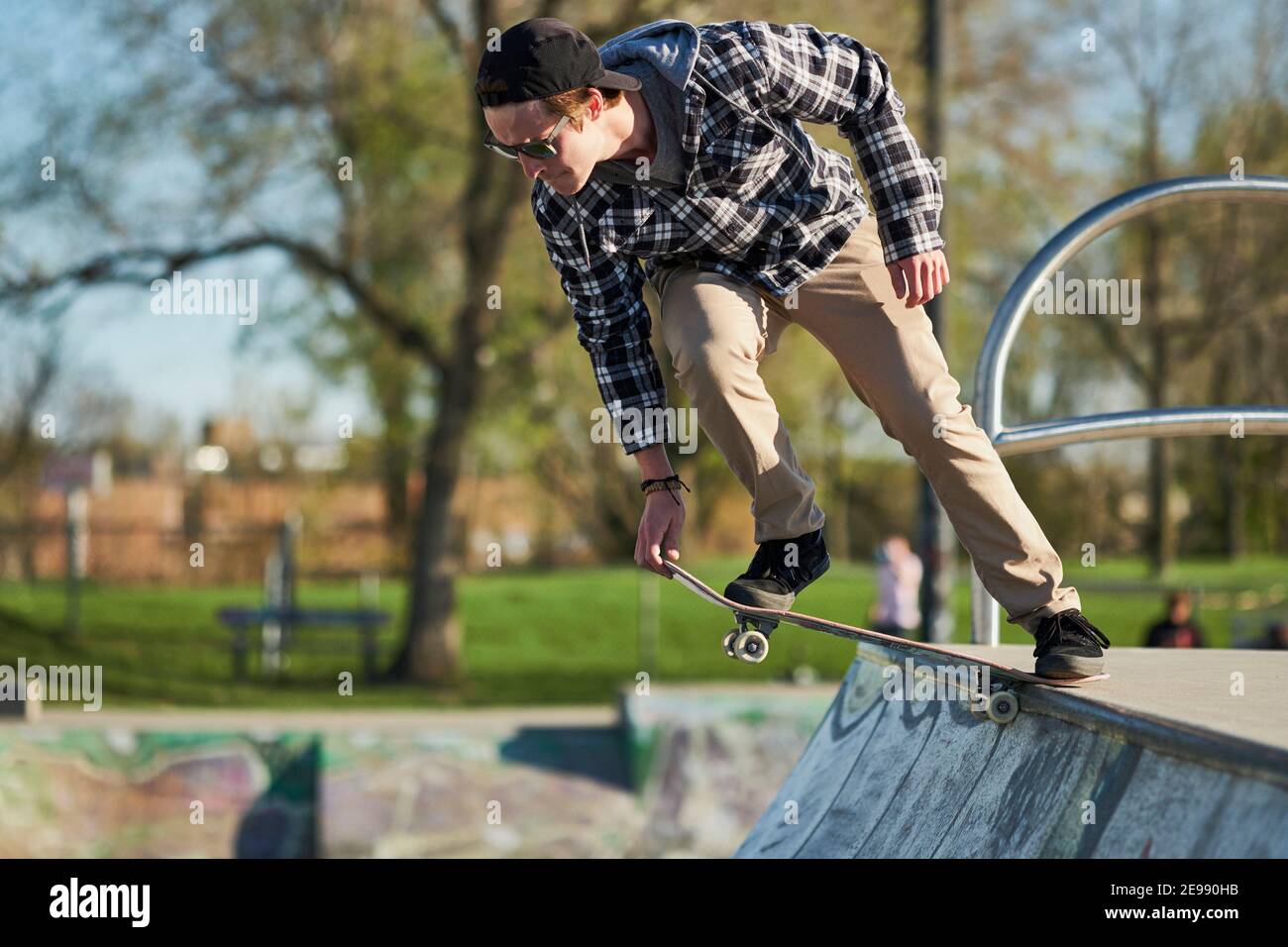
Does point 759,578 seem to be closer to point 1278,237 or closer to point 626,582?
point 626,582

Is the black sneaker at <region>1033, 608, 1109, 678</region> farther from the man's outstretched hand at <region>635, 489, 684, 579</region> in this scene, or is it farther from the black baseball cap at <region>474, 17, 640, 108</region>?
the black baseball cap at <region>474, 17, 640, 108</region>

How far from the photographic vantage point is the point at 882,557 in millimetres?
13406

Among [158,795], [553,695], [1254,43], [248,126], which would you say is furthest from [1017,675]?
[1254,43]

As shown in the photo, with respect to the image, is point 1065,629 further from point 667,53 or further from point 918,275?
point 667,53

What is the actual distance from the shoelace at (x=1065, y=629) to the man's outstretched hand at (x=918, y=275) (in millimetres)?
773

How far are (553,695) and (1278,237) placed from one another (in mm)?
17089

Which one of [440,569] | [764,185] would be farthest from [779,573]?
[440,569]

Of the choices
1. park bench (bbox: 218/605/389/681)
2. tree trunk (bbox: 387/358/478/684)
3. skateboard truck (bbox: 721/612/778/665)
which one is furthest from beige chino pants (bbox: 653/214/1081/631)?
tree trunk (bbox: 387/358/478/684)

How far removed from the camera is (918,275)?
316 centimetres

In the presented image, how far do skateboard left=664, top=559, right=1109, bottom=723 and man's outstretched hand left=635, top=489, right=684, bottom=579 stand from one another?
0.04 m

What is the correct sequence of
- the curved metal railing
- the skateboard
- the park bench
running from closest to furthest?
the skateboard, the curved metal railing, the park bench

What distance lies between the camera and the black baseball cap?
9.09ft

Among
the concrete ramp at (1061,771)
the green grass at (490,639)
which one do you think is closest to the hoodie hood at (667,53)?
the concrete ramp at (1061,771)
